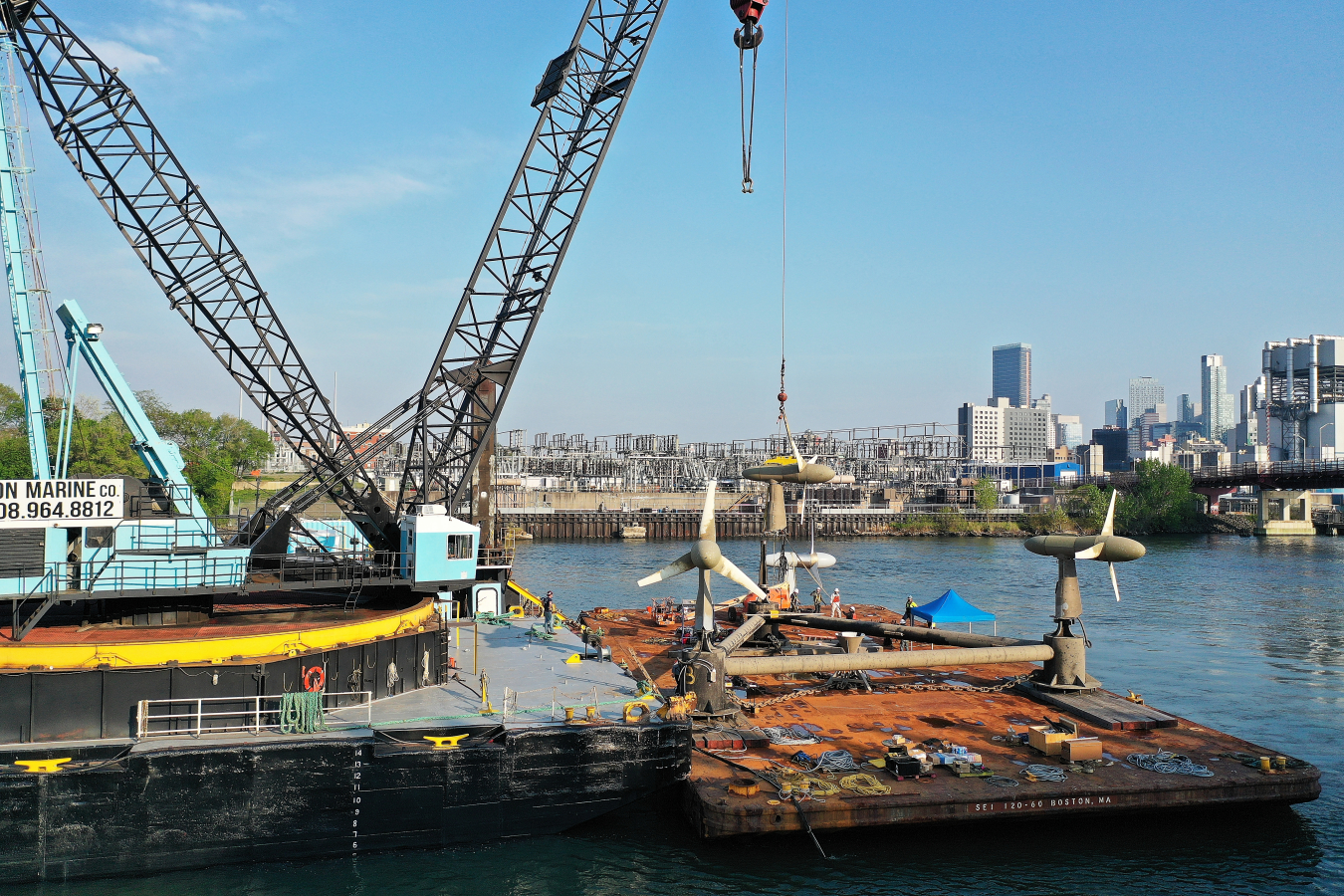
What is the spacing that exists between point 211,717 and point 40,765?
3.44 meters

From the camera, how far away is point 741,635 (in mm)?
33750

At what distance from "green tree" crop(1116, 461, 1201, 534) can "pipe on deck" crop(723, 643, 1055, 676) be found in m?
138

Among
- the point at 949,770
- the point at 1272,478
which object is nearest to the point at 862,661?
the point at 949,770

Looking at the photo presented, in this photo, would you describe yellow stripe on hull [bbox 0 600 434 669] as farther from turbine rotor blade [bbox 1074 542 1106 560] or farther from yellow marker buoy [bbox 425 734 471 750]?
turbine rotor blade [bbox 1074 542 1106 560]

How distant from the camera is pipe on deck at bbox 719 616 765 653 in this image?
30.5m

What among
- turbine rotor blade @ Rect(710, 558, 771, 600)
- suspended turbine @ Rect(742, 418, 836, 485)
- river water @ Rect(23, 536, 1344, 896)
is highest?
suspended turbine @ Rect(742, 418, 836, 485)

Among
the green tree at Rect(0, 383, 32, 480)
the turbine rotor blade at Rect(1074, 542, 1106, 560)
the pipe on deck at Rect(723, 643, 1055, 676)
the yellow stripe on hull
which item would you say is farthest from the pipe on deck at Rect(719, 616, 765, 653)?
the green tree at Rect(0, 383, 32, 480)

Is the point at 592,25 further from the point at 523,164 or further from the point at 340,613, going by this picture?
the point at 340,613

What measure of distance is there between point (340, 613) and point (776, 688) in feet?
50.5

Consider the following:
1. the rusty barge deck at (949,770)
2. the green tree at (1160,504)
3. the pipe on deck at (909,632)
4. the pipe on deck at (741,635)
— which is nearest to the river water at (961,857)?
the rusty barge deck at (949,770)

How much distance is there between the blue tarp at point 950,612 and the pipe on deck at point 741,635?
9134 mm

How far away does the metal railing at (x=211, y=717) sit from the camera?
21.7 m

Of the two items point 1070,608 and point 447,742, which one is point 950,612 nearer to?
point 1070,608

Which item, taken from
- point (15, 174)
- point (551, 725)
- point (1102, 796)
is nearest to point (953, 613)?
point (1102, 796)
